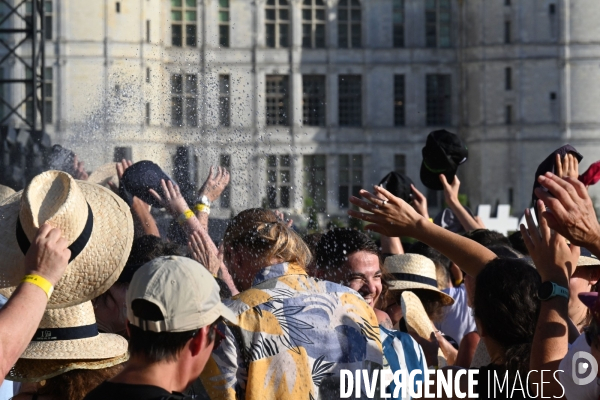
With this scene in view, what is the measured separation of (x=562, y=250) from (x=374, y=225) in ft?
1.73

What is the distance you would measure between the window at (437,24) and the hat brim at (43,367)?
3521 cm

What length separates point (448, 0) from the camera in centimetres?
3778

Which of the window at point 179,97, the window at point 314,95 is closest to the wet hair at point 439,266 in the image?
the window at point 179,97

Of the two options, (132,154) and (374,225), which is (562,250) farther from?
(132,154)

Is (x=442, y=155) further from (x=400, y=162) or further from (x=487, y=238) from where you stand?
(x=400, y=162)

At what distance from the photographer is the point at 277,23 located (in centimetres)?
3694

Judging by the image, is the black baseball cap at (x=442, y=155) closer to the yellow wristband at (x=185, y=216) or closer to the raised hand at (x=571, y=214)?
the yellow wristband at (x=185, y=216)

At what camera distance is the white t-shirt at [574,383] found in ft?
8.39

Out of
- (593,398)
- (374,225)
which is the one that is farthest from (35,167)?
(593,398)

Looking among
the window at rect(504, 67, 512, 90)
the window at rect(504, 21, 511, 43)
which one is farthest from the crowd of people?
the window at rect(504, 21, 511, 43)

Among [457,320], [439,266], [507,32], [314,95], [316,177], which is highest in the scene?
[507,32]

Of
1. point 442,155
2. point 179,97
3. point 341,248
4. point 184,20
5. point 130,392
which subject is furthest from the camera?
point 184,20

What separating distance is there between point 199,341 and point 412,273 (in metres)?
2.13

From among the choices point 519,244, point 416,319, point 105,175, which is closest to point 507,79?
point 105,175
